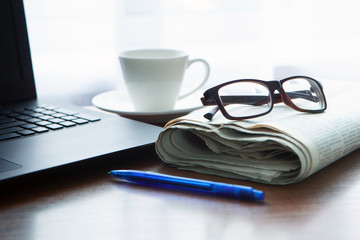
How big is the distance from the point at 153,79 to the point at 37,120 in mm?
203

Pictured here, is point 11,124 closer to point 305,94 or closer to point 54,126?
point 54,126

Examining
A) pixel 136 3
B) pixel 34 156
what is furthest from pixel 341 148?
pixel 136 3

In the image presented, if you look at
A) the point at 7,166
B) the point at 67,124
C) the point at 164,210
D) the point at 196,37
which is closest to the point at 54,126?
the point at 67,124

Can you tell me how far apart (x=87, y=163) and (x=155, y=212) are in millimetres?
112

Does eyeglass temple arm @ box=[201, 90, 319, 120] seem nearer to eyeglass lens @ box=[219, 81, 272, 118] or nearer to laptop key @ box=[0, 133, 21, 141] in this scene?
eyeglass lens @ box=[219, 81, 272, 118]

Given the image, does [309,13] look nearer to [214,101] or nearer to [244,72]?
[244,72]

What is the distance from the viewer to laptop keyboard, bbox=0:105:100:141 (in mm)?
604

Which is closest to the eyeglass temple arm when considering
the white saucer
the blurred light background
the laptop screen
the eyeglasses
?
the eyeglasses

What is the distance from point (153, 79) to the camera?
767 millimetres

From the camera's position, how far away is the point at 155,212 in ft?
1.41

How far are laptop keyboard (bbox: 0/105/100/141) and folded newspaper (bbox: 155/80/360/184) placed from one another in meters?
0.16

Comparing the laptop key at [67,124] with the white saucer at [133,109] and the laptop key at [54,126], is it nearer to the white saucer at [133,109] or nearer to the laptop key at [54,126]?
the laptop key at [54,126]

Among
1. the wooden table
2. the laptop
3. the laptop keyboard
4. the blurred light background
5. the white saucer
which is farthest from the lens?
the blurred light background

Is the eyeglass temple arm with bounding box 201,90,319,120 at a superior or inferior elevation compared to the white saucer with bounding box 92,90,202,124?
superior
